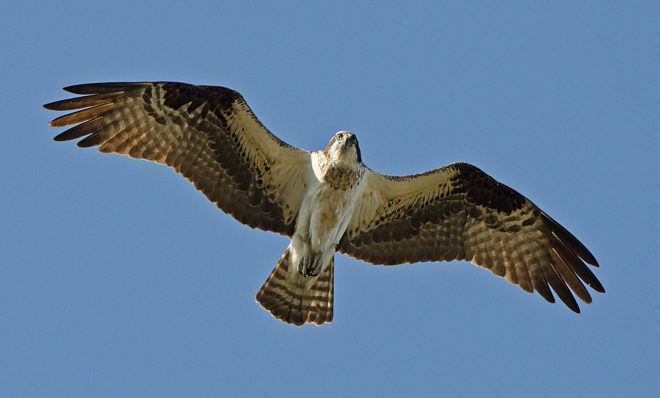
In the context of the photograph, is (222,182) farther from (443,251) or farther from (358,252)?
(443,251)

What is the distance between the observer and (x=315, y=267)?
15.4 metres

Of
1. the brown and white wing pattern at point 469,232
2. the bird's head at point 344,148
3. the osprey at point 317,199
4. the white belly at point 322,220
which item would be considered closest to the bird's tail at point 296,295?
the osprey at point 317,199

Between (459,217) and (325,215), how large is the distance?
2037 mm

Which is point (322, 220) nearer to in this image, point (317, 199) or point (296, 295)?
point (317, 199)

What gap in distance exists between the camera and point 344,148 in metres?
14.7

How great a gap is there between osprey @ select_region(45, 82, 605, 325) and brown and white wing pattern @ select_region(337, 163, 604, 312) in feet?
0.04

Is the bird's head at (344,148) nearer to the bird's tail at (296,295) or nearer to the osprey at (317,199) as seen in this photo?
the osprey at (317,199)

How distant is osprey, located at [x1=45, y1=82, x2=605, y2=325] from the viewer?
49.2ft

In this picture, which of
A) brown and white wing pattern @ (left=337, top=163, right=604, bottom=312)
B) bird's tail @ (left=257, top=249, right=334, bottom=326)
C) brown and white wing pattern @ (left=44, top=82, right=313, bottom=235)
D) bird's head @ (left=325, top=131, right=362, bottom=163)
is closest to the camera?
bird's head @ (left=325, top=131, right=362, bottom=163)

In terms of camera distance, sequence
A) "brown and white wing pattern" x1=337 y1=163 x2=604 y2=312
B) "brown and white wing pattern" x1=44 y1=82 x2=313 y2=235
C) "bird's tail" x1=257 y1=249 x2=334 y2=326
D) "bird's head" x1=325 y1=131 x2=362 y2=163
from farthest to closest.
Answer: "brown and white wing pattern" x1=337 y1=163 x2=604 y2=312, "bird's tail" x1=257 y1=249 x2=334 y2=326, "brown and white wing pattern" x1=44 y1=82 x2=313 y2=235, "bird's head" x1=325 y1=131 x2=362 y2=163

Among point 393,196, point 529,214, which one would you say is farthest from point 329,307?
point 529,214

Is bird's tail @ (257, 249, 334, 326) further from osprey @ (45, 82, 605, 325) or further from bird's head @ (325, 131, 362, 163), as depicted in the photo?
bird's head @ (325, 131, 362, 163)

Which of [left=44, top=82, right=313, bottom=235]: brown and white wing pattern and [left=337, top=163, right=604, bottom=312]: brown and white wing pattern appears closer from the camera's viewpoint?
[left=44, top=82, right=313, bottom=235]: brown and white wing pattern

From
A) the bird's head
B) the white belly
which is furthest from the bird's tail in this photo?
the bird's head
